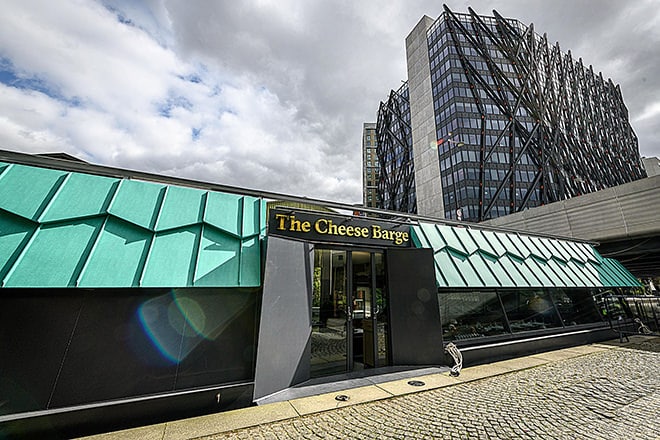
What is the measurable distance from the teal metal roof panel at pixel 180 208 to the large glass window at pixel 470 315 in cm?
694

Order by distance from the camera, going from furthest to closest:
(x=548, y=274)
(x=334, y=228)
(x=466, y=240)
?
(x=548, y=274) < (x=466, y=240) < (x=334, y=228)

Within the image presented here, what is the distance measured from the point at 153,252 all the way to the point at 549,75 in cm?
7144

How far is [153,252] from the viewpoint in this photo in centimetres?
514

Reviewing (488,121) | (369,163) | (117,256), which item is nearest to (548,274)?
(117,256)

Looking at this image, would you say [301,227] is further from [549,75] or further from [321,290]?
[549,75]

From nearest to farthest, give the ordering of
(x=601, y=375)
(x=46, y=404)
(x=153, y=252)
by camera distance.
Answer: (x=46, y=404) → (x=153, y=252) → (x=601, y=375)

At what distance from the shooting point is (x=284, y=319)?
5.73 m

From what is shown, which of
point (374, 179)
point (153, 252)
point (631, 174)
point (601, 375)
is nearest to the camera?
point (153, 252)

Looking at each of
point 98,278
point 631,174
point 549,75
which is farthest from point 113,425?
point 631,174

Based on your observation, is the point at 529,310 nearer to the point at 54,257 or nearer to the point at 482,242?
the point at 482,242

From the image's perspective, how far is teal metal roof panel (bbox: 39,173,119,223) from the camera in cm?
483

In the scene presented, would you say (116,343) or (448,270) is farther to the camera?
(448,270)

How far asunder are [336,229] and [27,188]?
6.18 meters

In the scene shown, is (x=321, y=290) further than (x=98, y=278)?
Yes
